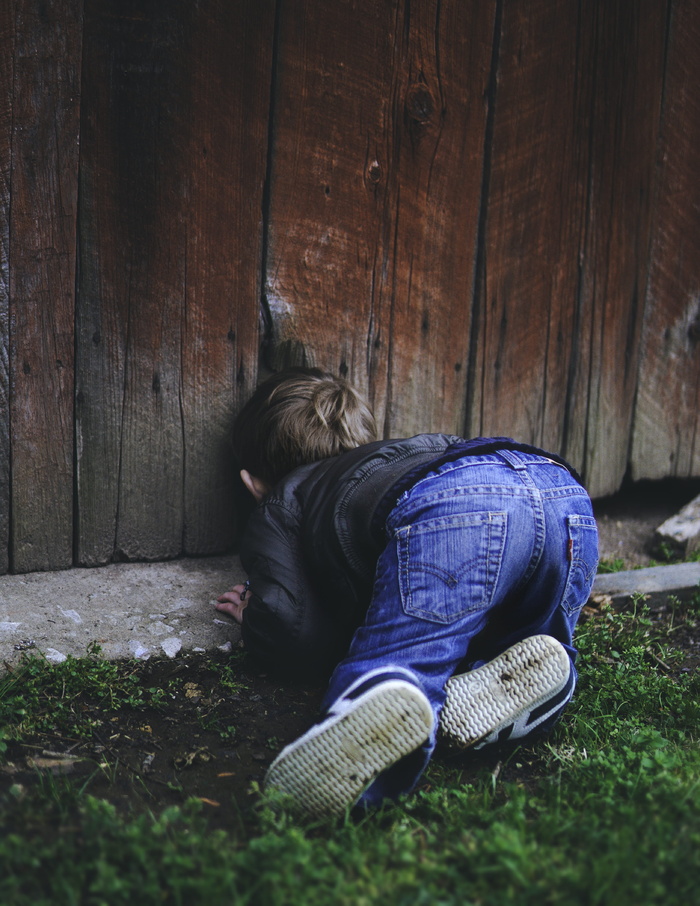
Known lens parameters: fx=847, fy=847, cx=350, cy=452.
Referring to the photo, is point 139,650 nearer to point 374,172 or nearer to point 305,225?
point 305,225

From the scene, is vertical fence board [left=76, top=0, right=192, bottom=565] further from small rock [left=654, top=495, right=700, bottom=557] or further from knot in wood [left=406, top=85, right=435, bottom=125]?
small rock [left=654, top=495, right=700, bottom=557]

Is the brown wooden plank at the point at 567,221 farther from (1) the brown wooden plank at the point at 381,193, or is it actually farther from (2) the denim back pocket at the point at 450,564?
(2) the denim back pocket at the point at 450,564

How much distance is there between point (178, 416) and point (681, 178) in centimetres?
225

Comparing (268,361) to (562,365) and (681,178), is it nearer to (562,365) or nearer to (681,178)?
(562,365)

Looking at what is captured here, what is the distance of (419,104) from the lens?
2770 mm

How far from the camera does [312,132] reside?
2.63 m

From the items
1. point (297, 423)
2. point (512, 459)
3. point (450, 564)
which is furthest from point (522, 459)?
point (297, 423)

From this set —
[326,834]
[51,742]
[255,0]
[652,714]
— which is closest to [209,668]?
[51,742]

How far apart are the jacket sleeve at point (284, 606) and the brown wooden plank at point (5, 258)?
0.75m

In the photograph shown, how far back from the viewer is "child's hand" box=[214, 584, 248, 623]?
2498 millimetres

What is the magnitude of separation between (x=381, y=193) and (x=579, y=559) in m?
1.41

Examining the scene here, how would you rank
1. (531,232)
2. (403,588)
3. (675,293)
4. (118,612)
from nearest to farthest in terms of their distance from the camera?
(403,588)
(118,612)
(531,232)
(675,293)

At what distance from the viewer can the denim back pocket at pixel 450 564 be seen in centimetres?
182

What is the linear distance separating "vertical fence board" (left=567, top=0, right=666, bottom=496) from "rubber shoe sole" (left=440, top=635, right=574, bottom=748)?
1.64 metres
